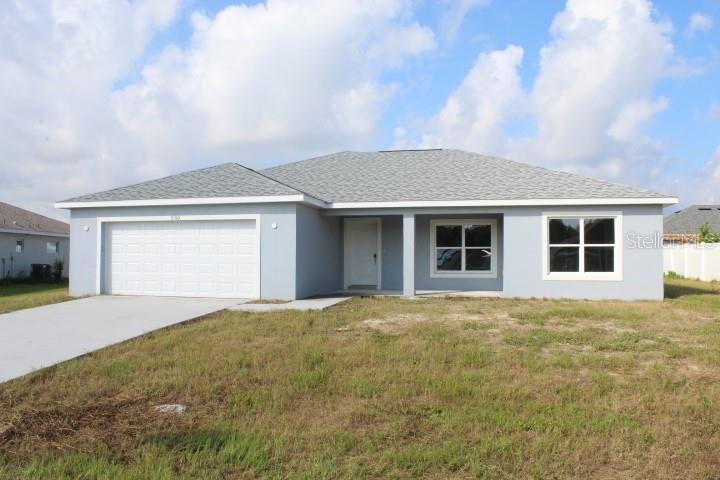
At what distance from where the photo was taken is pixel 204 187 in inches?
601

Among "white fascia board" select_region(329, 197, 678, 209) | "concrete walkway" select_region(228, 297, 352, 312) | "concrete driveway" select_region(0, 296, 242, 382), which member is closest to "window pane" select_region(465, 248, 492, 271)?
"white fascia board" select_region(329, 197, 678, 209)

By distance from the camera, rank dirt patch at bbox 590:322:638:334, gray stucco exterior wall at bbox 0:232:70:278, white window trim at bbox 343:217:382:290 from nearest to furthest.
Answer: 1. dirt patch at bbox 590:322:638:334
2. white window trim at bbox 343:217:382:290
3. gray stucco exterior wall at bbox 0:232:70:278

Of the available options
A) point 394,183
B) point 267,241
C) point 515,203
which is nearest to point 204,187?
point 267,241

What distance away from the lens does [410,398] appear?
5.66m

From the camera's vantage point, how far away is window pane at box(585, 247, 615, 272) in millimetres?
14656

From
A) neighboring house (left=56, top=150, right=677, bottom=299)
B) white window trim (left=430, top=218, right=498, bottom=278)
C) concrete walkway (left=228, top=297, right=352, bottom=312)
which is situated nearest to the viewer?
concrete walkway (left=228, top=297, right=352, bottom=312)

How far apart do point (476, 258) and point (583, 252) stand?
11.1 ft

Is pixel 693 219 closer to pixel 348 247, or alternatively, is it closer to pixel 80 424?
pixel 348 247

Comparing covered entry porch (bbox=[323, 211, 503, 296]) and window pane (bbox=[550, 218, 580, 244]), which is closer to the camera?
window pane (bbox=[550, 218, 580, 244])

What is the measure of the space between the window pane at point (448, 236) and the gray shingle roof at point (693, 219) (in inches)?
1216

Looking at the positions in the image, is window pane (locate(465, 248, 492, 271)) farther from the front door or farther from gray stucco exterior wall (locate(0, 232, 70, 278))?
gray stucco exterior wall (locate(0, 232, 70, 278))

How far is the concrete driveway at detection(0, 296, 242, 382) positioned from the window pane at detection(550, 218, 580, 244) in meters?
8.63

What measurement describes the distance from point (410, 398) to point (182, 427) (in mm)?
2264

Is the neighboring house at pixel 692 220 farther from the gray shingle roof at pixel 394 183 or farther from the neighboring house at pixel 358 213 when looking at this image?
the neighboring house at pixel 358 213
